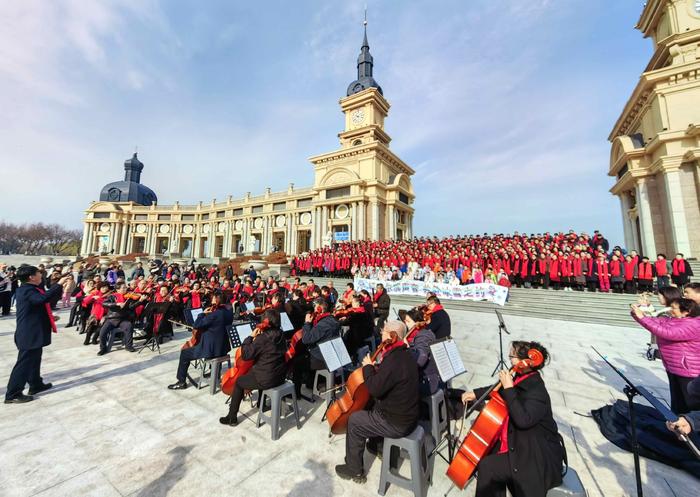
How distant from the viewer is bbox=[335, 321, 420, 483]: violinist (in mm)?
2615

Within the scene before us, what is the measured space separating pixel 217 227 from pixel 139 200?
2235cm

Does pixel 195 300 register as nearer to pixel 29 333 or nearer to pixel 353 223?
pixel 29 333

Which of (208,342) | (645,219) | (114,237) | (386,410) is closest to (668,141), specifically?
(645,219)

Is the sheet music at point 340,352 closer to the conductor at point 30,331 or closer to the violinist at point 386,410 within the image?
the violinist at point 386,410

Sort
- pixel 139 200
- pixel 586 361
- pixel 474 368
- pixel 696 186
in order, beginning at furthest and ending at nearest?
pixel 139 200, pixel 696 186, pixel 586 361, pixel 474 368

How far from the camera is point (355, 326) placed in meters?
5.59

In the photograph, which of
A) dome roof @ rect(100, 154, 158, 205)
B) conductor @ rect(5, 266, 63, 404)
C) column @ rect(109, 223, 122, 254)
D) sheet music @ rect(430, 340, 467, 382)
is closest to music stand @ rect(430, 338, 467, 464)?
sheet music @ rect(430, 340, 467, 382)

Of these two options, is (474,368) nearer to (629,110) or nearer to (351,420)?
(351,420)

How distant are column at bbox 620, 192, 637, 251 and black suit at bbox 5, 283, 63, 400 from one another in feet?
102

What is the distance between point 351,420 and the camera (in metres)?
2.80

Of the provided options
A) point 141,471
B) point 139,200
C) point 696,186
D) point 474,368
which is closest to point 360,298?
A: point 474,368

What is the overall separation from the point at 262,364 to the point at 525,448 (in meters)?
2.89

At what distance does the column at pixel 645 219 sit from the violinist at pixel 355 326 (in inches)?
818

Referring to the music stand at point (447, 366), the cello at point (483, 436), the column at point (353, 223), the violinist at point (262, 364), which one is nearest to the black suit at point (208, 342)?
the violinist at point (262, 364)
